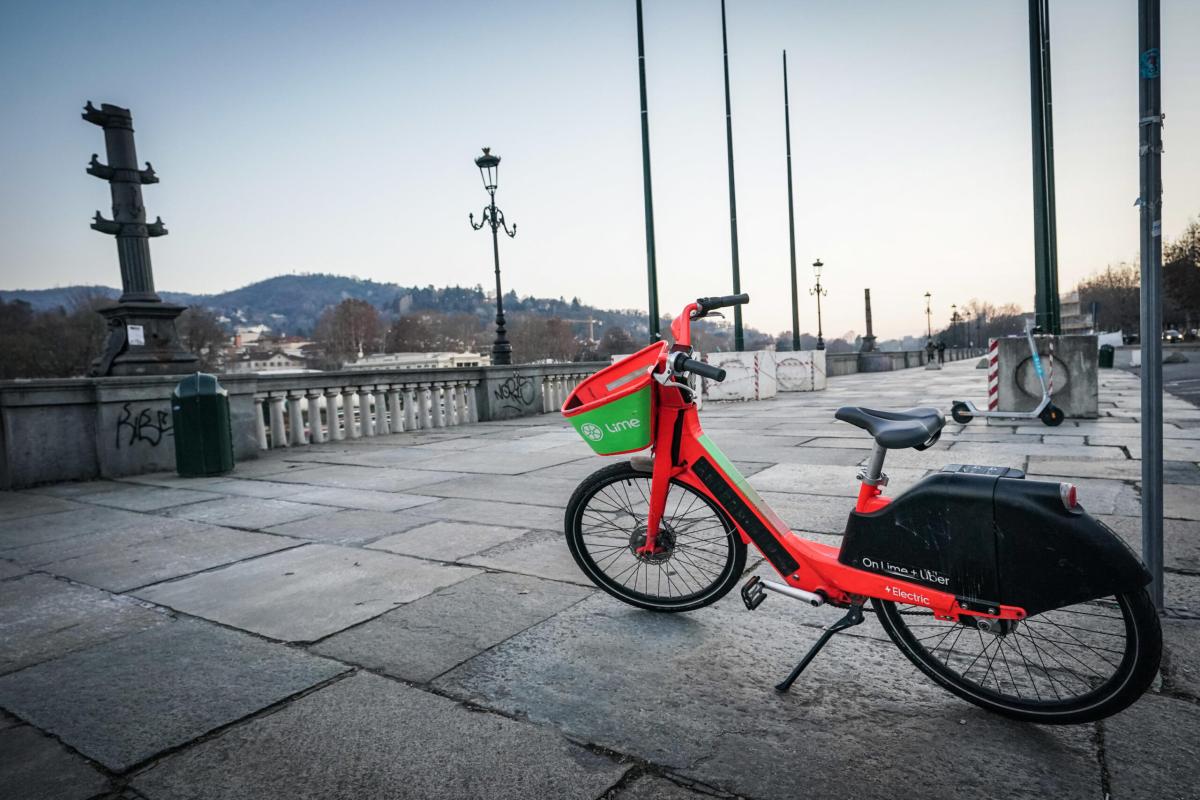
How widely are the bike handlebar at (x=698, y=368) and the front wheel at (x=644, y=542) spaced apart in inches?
22.0

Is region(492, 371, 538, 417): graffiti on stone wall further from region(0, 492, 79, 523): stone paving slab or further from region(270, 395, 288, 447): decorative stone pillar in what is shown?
region(0, 492, 79, 523): stone paving slab

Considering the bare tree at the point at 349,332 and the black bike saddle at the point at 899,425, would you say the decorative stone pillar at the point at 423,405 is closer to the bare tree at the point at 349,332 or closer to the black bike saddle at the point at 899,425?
the black bike saddle at the point at 899,425

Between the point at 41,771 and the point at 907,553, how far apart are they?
2854mm

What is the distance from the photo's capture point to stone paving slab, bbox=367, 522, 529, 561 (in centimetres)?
443

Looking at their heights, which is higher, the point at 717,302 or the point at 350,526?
the point at 717,302

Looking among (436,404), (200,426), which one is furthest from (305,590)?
(436,404)

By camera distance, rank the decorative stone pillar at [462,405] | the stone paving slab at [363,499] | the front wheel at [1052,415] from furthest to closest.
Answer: the decorative stone pillar at [462,405], the front wheel at [1052,415], the stone paving slab at [363,499]

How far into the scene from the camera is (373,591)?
3707 mm

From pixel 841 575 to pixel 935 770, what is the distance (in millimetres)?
673

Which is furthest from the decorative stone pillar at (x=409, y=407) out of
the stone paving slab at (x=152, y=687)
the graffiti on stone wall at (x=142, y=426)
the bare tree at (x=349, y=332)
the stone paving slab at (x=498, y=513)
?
the bare tree at (x=349, y=332)

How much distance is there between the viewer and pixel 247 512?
596cm

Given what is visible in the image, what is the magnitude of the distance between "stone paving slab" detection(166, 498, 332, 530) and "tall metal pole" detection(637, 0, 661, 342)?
950cm

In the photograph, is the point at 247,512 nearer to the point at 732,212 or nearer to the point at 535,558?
the point at 535,558

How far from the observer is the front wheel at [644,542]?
10.3ft
